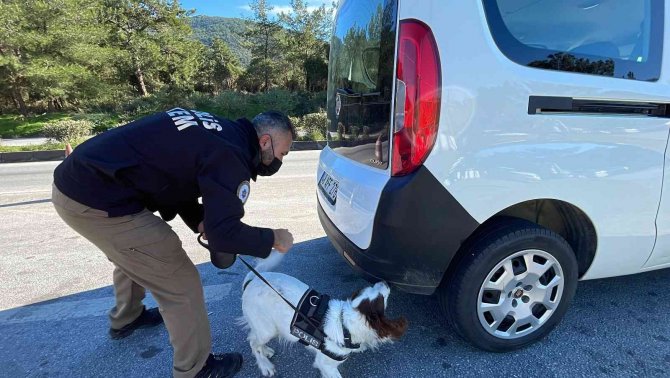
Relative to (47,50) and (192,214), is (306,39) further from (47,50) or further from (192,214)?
(192,214)

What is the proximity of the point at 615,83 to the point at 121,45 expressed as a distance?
34.0 meters

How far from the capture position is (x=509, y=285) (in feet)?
6.82

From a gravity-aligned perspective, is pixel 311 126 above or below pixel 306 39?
below

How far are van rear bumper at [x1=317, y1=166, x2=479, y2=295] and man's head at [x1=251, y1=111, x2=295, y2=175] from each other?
57cm

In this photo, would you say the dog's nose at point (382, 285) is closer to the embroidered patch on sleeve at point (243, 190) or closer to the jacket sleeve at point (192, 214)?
the embroidered patch on sleeve at point (243, 190)

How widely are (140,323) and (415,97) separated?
2218 millimetres

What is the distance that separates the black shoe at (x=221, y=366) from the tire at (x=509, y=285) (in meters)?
1.17

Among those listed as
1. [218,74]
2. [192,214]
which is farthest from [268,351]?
[218,74]

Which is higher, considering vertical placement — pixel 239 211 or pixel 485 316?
pixel 239 211

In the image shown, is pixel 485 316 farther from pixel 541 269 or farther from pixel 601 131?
pixel 601 131

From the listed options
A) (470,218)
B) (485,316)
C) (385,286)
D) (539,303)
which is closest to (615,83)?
(470,218)

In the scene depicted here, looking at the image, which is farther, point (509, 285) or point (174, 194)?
point (509, 285)

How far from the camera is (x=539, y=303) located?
2.17 metres

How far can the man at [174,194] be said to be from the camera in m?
1.68
